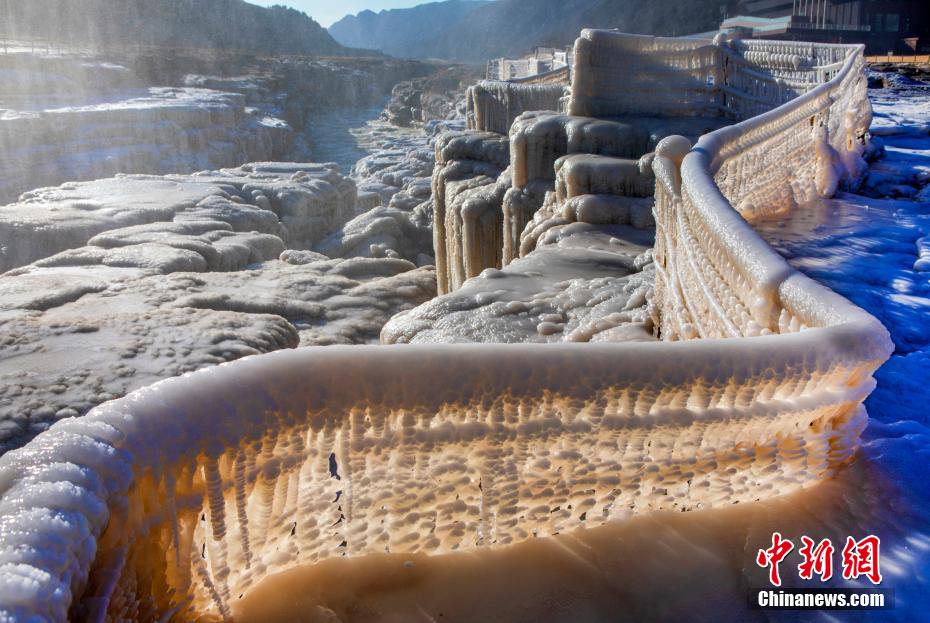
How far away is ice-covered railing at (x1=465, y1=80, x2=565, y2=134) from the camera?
11.3 metres

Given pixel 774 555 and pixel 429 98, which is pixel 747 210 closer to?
Answer: pixel 774 555

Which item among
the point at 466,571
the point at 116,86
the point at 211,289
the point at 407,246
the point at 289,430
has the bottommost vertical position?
the point at 407,246

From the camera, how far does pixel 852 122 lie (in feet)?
21.7

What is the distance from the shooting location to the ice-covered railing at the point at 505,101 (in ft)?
37.2

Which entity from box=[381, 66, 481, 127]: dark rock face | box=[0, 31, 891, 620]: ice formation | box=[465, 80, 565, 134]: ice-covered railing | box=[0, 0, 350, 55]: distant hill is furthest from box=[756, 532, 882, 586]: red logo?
box=[0, 0, 350, 55]: distant hill

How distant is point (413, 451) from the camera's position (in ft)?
5.31

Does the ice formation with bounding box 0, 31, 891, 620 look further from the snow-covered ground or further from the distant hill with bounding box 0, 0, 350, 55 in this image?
the distant hill with bounding box 0, 0, 350, 55

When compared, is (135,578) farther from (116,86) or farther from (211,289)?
(116,86)

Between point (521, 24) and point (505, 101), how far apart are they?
67.8 m

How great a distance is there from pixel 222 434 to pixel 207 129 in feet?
91.6

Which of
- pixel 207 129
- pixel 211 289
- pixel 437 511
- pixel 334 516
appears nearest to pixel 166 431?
pixel 334 516

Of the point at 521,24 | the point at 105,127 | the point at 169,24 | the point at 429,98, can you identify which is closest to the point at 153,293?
the point at 105,127

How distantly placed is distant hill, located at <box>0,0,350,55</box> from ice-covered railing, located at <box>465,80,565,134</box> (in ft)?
120

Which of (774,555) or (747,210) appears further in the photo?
(747,210)
